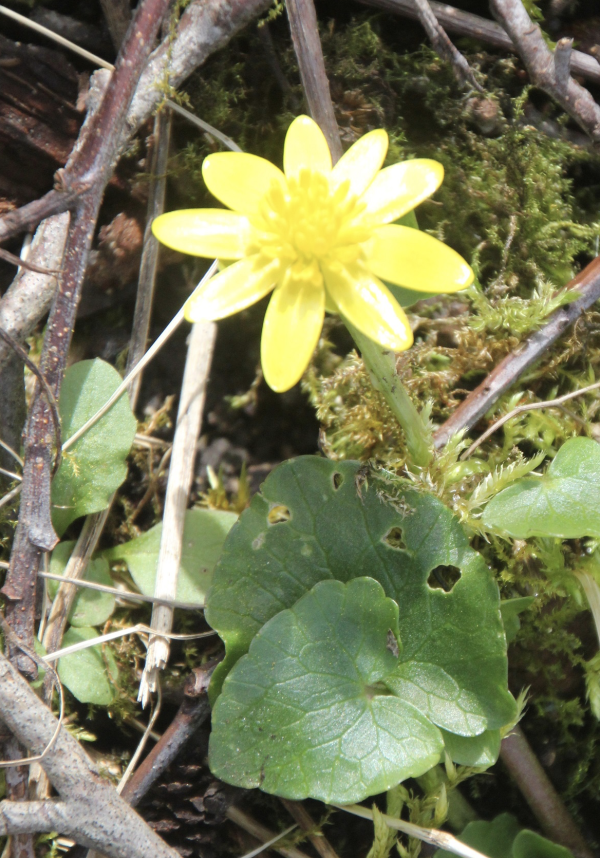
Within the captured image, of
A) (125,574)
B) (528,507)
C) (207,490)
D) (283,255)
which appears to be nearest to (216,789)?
(125,574)

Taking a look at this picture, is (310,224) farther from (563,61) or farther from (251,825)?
(251,825)

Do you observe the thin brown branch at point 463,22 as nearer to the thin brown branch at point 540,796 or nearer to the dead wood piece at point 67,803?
the thin brown branch at point 540,796

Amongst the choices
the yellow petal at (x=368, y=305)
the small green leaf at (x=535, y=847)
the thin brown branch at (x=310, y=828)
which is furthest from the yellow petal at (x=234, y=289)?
the small green leaf at (x=535, y=847)

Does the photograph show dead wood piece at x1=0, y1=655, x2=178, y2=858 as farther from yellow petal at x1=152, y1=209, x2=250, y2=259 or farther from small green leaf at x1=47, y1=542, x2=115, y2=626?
yellow petal at x1=152, y1=209, x2=250, y2=259

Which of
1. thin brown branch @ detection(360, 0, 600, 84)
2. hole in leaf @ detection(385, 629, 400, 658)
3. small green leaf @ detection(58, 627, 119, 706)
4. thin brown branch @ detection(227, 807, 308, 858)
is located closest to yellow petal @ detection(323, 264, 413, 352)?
hole in leaf @ detection(385, 629, 400, 658)

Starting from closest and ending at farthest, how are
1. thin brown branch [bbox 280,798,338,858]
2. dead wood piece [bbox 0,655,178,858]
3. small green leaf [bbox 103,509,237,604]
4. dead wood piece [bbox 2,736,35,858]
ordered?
dead wood piece [bbox 0,655,178,858], dead wood piece [bbox 2,736,35,858], thin brown branch [bbox 280,798,338,858], small green leaf [bbox 103,509,237,604]

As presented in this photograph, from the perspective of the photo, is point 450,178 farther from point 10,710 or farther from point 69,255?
point 10,710
